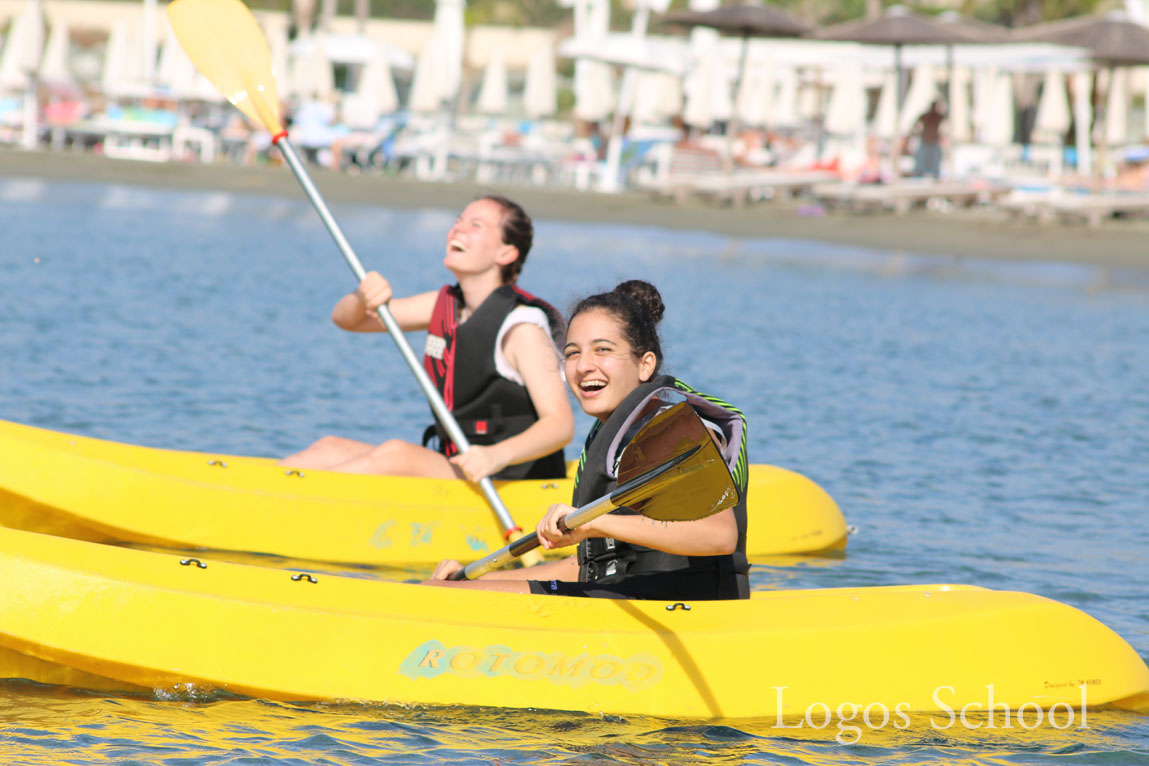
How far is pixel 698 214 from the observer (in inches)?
618

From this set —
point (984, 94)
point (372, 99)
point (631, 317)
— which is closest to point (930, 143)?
point (984, 94)

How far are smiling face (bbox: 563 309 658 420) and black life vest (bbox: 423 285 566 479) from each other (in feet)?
4.04

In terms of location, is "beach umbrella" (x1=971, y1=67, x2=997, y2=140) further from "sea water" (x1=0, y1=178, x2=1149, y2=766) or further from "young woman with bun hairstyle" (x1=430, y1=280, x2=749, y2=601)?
"young woman with bun hairstyle" (x1=430, y1=280, x2=749, y2=601)

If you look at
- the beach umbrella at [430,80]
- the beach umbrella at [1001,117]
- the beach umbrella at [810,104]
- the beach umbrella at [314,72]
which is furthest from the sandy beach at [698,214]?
the beach umbrella at [810,104]

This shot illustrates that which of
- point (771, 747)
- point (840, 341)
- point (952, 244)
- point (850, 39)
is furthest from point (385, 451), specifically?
point (850, 39)

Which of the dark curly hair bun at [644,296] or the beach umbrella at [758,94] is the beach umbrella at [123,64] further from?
the dark curly hair bun at [644,296]

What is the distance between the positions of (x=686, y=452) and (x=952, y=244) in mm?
12644

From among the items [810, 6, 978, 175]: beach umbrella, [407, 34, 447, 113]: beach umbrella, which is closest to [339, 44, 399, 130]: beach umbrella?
[407, 34, 447, 113]: beach umbrella

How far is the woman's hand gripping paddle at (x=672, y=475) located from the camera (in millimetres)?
2725

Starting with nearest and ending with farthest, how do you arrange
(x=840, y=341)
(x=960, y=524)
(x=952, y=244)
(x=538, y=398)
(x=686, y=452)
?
(x=686, y=452) < (x=538, y=398) < (x=960, y=524) < (x=840, y=341) < (x=952, y=244)

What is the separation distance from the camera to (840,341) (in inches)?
389

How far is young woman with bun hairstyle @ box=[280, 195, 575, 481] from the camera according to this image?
4.29 meters

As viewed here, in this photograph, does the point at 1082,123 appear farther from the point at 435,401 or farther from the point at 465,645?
the point at 465,645

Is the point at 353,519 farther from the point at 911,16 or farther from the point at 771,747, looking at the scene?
the point at 911,16
